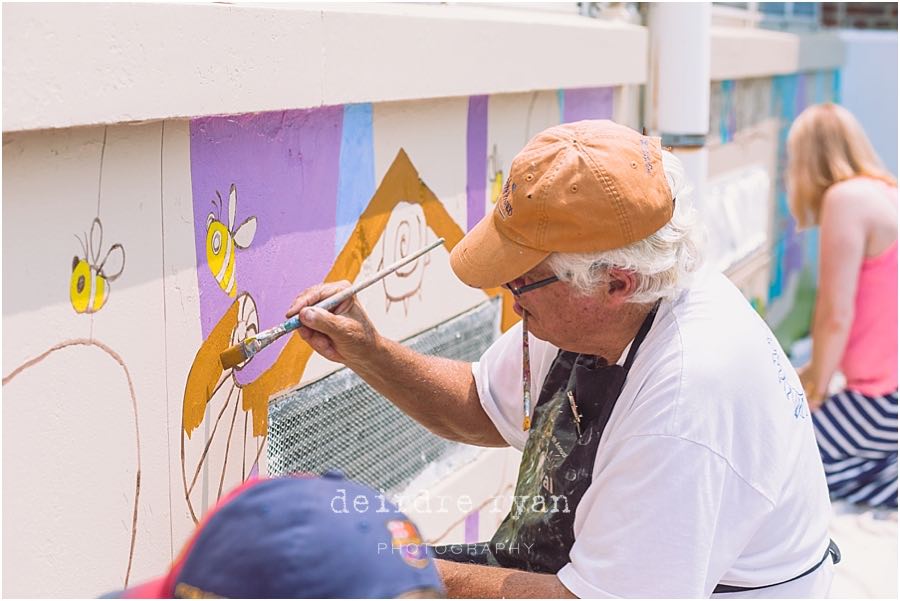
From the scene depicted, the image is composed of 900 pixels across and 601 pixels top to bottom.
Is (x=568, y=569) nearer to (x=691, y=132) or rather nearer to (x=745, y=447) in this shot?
(x=745, y=447)

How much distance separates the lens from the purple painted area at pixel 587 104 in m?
3.75

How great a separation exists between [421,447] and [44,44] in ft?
5.76

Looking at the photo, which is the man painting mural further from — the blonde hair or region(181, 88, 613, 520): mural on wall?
the blonde hair

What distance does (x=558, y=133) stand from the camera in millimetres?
2020

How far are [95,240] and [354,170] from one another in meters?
0.89

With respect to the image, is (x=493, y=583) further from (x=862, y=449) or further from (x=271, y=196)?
(x=862, y=449)

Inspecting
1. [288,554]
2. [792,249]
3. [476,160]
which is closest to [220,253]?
[288,554]

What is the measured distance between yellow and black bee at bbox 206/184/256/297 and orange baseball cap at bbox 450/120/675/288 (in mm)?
506

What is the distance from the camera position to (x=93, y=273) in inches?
71.8

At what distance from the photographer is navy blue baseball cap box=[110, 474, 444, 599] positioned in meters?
1.14

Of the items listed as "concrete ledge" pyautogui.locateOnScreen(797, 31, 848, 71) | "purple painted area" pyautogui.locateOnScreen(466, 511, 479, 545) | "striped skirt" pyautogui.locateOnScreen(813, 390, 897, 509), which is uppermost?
"concrete ledge" pyautogui.locateOnScreen(797, 31, 848, 71)

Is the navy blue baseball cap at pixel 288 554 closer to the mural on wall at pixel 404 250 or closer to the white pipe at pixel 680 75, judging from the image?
the mural on wall at pixel 404 250

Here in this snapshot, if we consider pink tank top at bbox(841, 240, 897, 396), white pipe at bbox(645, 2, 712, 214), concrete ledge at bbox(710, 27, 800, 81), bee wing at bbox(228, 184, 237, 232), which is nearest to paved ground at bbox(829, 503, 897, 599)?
pink tank top at bbox(841, 240, 897, 396)

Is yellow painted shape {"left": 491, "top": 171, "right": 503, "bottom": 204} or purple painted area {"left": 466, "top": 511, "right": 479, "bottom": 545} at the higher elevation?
yellow painted shape {"left": 491, "top": 171, "right": 503, "bottom": 204}
